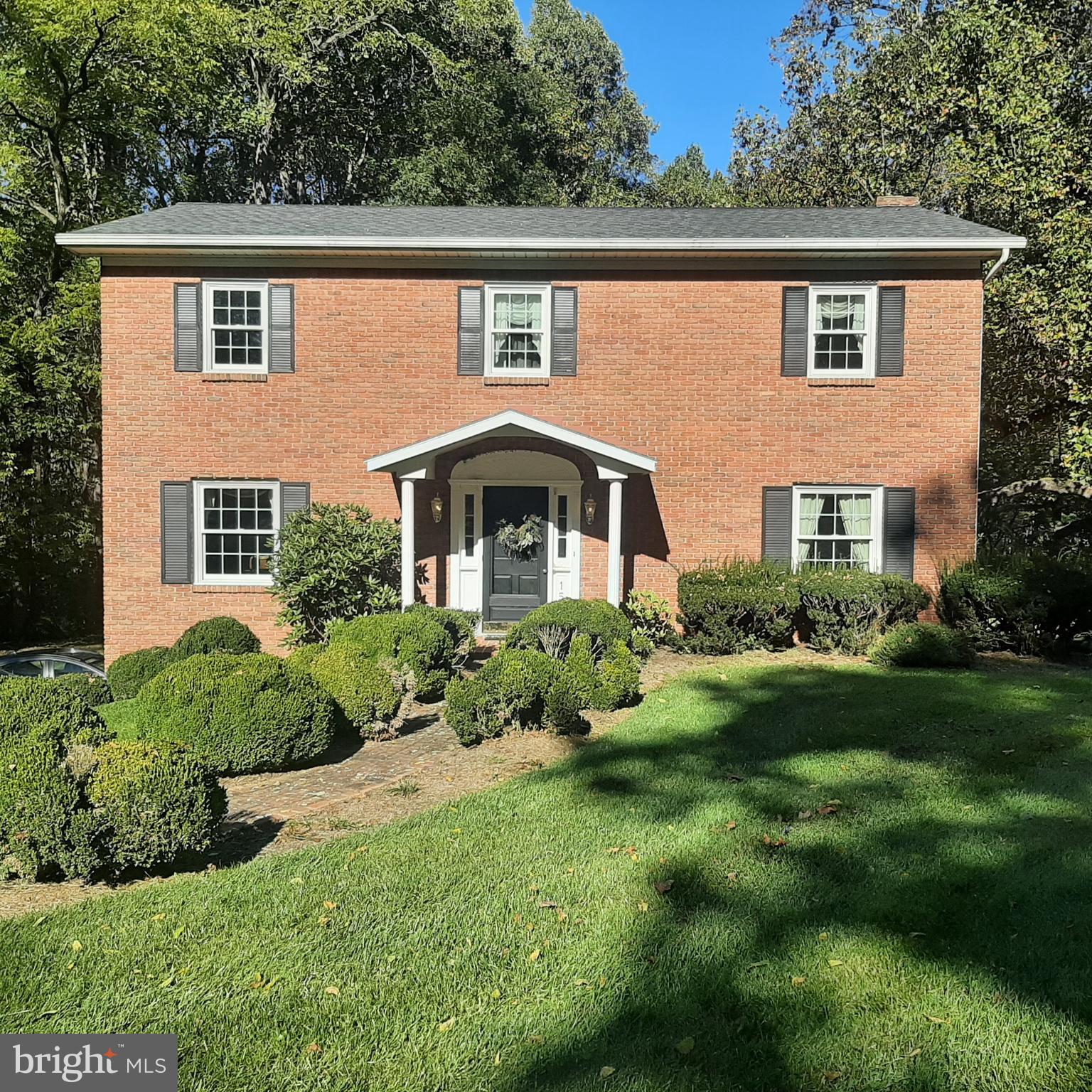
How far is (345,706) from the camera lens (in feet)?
28.5

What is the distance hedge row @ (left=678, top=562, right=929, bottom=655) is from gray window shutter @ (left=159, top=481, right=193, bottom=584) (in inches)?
300

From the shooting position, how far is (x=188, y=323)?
13.7m

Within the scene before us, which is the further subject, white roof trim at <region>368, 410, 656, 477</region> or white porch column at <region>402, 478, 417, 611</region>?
white porch column at <region>402, 478, 417, 611</region>

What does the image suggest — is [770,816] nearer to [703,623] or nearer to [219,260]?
[703,623]

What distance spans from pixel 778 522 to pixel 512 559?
4.20 metres

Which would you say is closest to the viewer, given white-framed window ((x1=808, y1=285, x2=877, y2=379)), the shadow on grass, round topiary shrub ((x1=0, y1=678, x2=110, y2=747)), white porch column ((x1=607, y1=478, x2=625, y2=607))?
the shadow on grass

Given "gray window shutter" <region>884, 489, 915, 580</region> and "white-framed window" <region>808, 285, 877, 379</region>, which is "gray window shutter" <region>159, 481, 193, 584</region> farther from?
"gray window shutter" <region>884, 489, 915, 580</region>

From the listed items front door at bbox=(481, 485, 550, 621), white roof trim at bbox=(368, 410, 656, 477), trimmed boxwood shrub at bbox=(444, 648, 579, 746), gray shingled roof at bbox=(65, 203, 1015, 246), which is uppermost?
gray shingled roof at bbox=(65, 203, 1015, 246)

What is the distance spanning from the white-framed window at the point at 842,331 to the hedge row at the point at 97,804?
36.5 ft

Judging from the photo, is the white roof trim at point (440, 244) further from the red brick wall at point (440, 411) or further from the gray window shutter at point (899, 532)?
the gray window shutter at point (899, 532)

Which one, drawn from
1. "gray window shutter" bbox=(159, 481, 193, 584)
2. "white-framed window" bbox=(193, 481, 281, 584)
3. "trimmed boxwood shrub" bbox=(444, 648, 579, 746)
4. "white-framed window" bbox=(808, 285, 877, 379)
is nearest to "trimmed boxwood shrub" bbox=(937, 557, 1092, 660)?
"white-framed window" bbox=(808, 285, 877, 379)

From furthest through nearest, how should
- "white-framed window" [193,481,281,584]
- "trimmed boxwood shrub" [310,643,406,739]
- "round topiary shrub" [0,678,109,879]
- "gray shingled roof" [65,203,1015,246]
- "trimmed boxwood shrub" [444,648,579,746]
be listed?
"white-framed window" [193,481,281,584], "gray shingled roof" [65,203,1015,246], "trimmed boxwood shrub" [310,643,406,739], "trimmed boxwood shrub" [444,648,579,746], "round topiary shrub" [0,678,109,879]

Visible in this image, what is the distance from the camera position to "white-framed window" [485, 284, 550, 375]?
1369 centimetres

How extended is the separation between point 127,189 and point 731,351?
1939 cm
